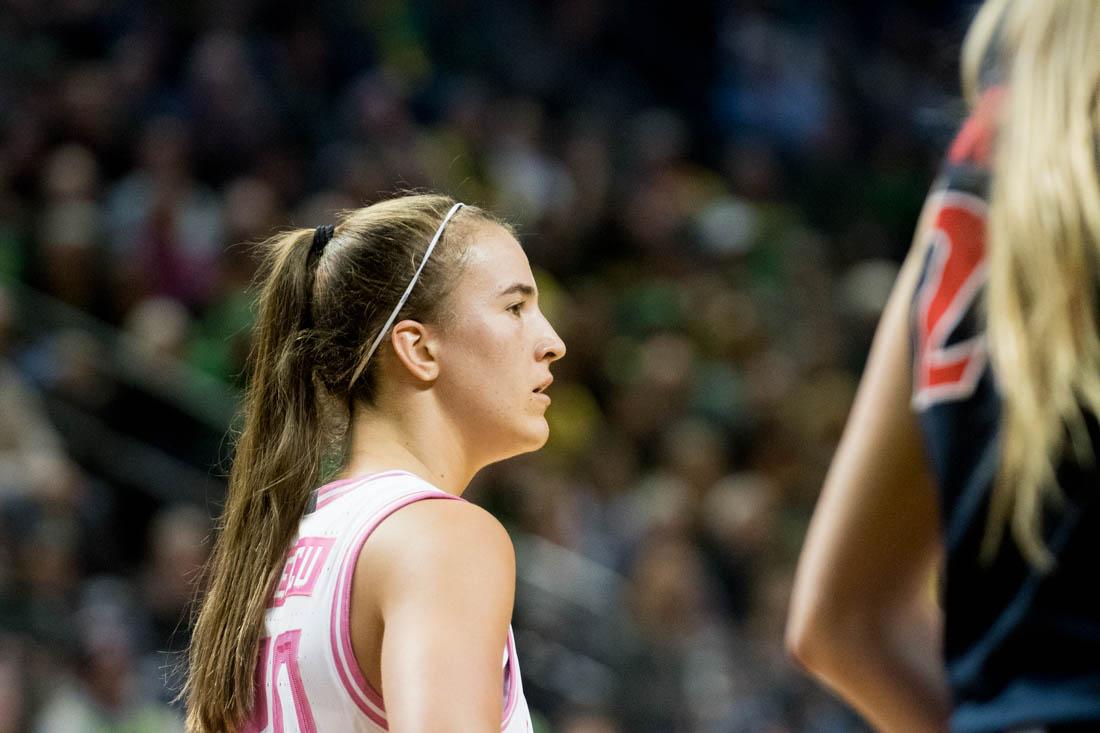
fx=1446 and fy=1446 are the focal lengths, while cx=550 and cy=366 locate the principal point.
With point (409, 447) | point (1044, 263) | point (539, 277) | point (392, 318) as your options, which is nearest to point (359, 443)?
point (409, 447)

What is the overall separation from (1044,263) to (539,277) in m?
7.57

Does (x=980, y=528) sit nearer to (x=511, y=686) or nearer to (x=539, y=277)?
(x=511, y=686)

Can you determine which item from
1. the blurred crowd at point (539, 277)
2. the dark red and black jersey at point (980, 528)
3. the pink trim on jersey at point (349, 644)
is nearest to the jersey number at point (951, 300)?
the dark red and black jersey at point (980, 528)

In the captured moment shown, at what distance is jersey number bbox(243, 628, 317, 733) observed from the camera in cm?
196

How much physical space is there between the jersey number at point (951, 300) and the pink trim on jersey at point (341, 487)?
1.03m

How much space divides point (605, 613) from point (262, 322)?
4.87m

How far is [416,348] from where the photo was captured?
217cm

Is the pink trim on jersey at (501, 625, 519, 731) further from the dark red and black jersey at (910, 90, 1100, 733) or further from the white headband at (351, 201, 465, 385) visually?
the dark red and black jersey at (910, 90, 1100, 733)

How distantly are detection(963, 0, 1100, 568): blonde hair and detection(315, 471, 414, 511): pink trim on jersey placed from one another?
1102 mm

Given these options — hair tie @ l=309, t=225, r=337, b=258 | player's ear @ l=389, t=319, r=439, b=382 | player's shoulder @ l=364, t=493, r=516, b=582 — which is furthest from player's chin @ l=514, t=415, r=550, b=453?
hair tie @ l=309, t=225, r=337, b=258

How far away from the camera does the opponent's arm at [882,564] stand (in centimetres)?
128

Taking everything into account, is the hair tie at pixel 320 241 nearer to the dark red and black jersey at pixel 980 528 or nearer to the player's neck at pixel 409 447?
the player's neck at pixel 409 447

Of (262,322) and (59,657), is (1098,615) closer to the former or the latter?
(262,322)

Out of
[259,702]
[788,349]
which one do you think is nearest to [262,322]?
[259,702]
